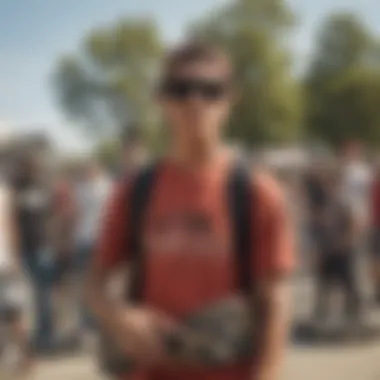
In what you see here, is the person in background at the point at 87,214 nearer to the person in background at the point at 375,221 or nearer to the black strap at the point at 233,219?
the black strap at the point at 233,219

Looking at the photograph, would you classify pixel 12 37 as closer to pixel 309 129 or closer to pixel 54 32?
pixel 54 32

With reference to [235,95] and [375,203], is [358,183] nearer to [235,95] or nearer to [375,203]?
[375,203]

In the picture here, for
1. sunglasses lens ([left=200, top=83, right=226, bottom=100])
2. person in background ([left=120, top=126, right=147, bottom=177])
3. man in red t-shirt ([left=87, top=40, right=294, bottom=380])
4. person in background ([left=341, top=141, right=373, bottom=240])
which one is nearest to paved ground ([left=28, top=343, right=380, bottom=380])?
man in red t-shirt ([left=87, top=40, right=294, bottom=380])

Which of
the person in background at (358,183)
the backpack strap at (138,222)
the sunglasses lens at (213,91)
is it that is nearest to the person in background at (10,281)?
the backpack strap at (138,222)

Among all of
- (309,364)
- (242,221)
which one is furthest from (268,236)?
(309,364)

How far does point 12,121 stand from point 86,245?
13.1 inches

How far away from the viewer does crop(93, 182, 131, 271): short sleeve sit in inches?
63.8

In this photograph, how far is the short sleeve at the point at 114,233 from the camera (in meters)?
1.62

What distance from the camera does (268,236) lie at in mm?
1559

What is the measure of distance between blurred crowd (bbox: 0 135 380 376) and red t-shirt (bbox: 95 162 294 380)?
0.11 meters

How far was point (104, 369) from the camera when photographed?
174 centimetres

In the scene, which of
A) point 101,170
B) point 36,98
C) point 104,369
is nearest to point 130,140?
point 101,170

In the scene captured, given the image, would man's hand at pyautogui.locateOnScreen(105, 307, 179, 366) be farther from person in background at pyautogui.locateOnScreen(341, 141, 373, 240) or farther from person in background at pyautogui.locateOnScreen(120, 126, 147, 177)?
person in background at pyautogui.locateOnScreen(341, 141, 373, 240)

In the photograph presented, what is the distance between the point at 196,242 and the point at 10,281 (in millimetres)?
536
